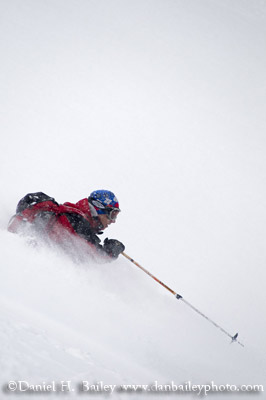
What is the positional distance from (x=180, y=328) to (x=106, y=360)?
2946 mm

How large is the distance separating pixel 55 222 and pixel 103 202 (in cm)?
125

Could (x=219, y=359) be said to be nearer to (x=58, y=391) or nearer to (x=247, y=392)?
(x=247, y=392)

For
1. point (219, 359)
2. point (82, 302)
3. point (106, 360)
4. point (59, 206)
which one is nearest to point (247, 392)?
point (219, 359)

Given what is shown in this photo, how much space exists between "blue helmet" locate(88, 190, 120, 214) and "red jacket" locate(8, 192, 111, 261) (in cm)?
56

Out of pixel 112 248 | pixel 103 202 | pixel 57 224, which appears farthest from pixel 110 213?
pixel 57 224

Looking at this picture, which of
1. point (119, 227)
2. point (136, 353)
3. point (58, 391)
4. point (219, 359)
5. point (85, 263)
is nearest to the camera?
point (58, 391)

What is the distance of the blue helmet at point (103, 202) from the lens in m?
6.84

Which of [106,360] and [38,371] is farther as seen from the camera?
[106,360]

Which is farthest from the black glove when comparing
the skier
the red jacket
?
the red jacket

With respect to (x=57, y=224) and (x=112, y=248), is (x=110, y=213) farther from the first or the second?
(x=57, y=224)

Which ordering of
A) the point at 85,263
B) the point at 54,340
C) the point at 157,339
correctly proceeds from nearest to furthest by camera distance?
1. the point at 54,340
2. the point at 157,339
3. the point at 85,263

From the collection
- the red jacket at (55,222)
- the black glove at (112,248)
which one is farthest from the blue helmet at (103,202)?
the black glove at (112,248)

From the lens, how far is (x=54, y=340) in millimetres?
3057

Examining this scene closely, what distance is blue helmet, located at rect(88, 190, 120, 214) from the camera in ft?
22.5
